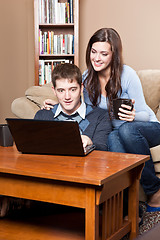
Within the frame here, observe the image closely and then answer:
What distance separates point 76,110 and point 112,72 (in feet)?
1.23

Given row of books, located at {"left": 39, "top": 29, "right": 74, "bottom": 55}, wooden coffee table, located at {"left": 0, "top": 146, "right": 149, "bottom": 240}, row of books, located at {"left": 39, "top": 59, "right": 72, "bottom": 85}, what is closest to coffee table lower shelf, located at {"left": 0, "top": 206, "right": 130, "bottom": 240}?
wooden coffee table, located at {"left": 0, "top": 146, "right": 149, "bottom": 240}

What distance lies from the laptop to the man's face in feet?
1.35

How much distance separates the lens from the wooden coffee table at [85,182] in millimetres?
1205

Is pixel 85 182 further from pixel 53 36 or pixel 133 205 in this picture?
pixel 53 36

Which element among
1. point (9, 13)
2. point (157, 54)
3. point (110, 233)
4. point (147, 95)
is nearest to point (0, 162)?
point (110, 233)

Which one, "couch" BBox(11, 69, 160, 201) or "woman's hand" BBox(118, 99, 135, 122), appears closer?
"woman's hand" BBox(118, 99, 135, 122)

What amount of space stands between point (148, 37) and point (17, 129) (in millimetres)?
2587

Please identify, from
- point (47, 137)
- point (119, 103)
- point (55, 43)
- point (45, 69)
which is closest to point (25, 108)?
point (119, 103)

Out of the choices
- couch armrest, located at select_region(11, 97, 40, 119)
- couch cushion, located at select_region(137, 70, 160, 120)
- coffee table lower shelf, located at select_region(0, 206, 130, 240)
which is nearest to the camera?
coffee table lower shelf, located at select_region(0, 206, 130, 240)

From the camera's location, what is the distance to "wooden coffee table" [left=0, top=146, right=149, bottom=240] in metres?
1.21

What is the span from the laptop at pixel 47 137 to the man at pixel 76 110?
34cm

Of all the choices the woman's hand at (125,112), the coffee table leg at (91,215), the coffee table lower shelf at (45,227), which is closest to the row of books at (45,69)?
the woman's hand at (125,112)

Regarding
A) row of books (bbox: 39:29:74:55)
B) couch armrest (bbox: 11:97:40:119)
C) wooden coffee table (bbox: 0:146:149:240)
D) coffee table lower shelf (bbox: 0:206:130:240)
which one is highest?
row of books (bbox: 39:29:74:55)

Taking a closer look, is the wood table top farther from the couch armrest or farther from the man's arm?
the couch armrest
